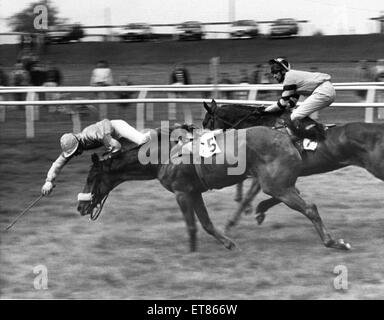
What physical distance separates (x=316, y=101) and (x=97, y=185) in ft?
6.18

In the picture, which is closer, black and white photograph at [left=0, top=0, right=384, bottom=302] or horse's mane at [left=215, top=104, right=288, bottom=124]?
black and white photograph at [left=0, top=0, right=384, bottom=302]

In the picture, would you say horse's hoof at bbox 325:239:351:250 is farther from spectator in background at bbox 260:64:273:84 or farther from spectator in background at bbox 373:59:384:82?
spectator in background at bbox 373:59:384:82

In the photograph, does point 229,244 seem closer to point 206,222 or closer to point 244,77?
point 206,222

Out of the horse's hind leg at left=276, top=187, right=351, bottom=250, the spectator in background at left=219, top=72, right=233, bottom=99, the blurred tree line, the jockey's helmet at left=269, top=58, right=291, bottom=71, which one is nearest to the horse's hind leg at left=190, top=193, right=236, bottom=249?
the horse's hind leg at left=276, top=187, right=351, bottom=250

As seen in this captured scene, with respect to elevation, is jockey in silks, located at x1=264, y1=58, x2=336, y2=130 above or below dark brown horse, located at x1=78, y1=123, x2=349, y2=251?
above

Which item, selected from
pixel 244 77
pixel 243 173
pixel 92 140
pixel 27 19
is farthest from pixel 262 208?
pixel 27 19

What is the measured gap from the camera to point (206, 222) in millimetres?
5930

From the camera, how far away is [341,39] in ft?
45.0

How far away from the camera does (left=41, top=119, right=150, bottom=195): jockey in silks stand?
6.52m

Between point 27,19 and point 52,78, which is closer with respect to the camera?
point 52,78

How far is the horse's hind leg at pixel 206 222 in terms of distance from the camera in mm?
5840
